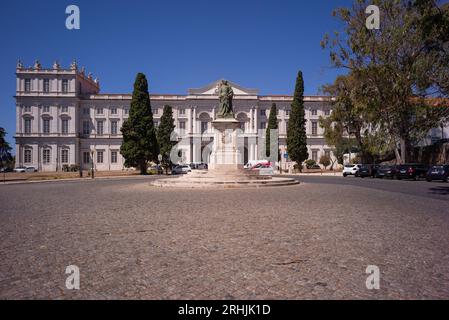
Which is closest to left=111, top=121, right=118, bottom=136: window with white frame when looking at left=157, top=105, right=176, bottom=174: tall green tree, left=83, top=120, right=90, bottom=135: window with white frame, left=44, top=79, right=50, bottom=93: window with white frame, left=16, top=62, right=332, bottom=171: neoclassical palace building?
left=16, top=62, right=332, bottom=171: neoclassical palace building

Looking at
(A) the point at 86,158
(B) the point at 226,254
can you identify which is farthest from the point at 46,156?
(B) the point at 226,254

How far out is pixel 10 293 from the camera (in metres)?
3.73

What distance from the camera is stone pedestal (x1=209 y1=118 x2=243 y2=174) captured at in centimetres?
2297

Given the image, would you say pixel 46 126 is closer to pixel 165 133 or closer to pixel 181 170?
pixel 165 133

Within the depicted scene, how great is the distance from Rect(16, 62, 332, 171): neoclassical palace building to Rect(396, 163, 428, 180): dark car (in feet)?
129

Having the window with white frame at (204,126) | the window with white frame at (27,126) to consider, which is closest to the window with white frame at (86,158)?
the window with white frame at (27,126)

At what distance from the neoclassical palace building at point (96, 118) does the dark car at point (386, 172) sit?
36.3 m

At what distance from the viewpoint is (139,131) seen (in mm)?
45719

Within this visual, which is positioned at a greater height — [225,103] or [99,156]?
[225,103]

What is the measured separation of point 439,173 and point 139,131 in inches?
1301

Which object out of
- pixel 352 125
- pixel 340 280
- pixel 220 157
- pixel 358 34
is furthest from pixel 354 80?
pixel 340 280

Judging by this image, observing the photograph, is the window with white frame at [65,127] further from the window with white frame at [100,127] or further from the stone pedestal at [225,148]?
the stone pedestal at [225,148]

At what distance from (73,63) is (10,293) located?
7752 centimetres

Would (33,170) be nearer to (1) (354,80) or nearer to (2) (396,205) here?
(1) (354,80)
